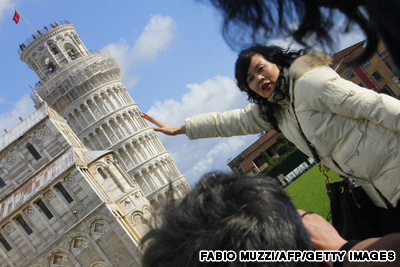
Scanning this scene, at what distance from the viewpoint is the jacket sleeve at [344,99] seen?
2113 mm

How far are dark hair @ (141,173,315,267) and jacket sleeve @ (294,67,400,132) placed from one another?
46.2 inches

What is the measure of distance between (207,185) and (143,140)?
39161mm

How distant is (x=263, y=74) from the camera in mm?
2900

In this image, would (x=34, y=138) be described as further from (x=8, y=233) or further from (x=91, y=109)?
(x=91, y=109)

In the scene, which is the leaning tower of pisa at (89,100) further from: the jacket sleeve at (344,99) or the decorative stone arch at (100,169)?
the jacket sleeve at (344,99)

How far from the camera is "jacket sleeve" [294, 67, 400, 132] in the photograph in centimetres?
211

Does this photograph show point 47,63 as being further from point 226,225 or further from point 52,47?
point 226,225

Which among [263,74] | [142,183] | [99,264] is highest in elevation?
[142,183]

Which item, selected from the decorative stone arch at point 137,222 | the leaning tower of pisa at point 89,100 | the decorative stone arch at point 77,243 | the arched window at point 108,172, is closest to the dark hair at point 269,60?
the decorative stone arch at point 77,243

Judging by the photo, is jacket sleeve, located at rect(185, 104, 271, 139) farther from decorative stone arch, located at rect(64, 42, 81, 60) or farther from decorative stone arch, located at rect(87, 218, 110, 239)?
decorative stone arch, located at rect(64, 42, 81, 60)

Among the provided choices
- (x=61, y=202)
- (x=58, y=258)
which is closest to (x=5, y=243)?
(x=58, y=258)

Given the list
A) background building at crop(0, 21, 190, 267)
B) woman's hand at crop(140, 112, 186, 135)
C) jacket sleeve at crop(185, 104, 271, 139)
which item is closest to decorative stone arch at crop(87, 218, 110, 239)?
background building at crop(0, 21, 190, 267)

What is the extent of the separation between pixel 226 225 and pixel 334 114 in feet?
5.32

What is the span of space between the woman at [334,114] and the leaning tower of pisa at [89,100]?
35.4 m
